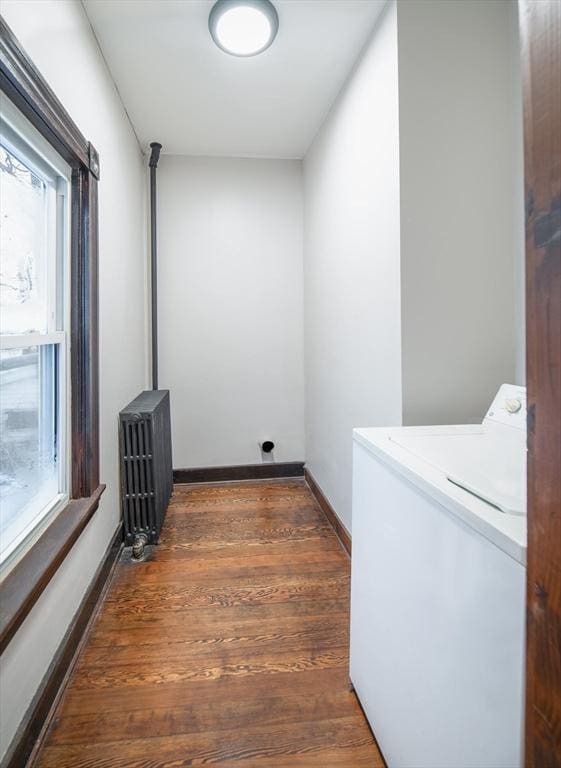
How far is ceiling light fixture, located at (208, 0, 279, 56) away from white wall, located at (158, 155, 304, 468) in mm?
1300

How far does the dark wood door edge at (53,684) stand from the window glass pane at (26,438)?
17.0 inches

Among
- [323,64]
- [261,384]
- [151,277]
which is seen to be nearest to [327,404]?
[261,384]

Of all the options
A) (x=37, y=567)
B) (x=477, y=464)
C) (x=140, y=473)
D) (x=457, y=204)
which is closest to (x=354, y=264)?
(x=457, y=204)

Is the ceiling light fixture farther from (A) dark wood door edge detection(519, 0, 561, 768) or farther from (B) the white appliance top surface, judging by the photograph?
(B) the white appliance top surface

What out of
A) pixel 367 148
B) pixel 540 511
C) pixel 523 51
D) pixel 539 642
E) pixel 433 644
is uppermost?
pixel 367 148

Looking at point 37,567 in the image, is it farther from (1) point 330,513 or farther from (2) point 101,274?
(1) point 330,513

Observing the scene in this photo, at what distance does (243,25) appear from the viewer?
1667mm

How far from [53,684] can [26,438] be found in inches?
29.8

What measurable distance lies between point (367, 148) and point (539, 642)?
1913 millimetres

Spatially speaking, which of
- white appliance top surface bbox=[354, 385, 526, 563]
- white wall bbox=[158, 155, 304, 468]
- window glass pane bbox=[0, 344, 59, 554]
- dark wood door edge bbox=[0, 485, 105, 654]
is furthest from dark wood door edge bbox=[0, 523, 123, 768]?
white wall bbox=[158, 155, 304, 468]

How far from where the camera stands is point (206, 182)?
10.1 feet

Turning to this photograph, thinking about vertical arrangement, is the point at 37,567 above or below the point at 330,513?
above

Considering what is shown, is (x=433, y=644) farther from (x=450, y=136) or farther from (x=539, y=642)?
(x=450, y=136)

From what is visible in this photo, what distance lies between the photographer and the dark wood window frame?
121cm
